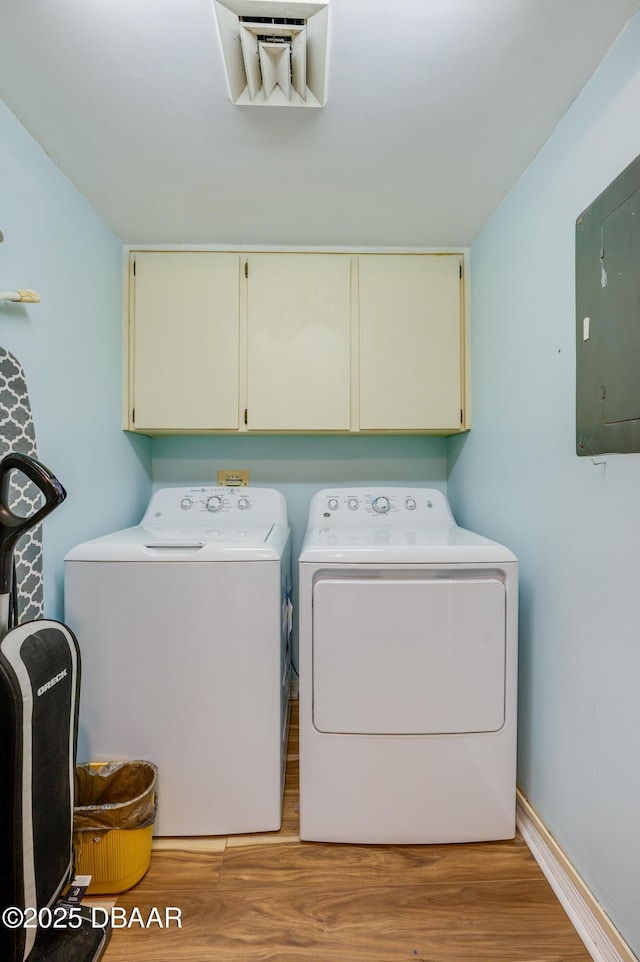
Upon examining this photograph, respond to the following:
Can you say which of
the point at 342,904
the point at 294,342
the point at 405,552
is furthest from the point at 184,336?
the point at 342,904

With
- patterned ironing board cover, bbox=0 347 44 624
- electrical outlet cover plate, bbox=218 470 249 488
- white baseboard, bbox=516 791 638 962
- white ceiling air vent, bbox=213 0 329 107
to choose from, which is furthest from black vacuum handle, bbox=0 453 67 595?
white baseboard, bbox=516 791 638 962

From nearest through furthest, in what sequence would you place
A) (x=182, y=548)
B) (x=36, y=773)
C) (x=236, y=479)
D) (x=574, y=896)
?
(x=36, y=773) < (x=574, y=896) < (x=182, y=548) < (x=236, y=479)

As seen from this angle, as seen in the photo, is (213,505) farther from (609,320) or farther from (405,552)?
(609,320)

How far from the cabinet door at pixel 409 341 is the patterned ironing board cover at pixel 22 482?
1293 millimetres

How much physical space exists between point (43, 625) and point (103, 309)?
1.28 m

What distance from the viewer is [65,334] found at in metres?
1.46

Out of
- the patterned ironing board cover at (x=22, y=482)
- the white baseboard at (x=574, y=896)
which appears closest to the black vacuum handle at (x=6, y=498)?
the patterned ironing board cover at (x=22, y=482)

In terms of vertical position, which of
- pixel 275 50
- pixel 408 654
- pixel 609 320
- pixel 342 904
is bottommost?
pixel 342 904

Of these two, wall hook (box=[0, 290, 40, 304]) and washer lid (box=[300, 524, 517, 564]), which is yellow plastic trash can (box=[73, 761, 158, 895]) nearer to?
washer lid (box=[300, 524, 517, 564])

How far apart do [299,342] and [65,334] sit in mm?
927

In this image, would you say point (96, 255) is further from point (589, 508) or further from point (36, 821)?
point (589, 508)

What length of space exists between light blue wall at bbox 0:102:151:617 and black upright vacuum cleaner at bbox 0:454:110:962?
Answer: 0.40 metres

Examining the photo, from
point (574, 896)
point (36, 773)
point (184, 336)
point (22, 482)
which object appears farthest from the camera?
point (184, 336)

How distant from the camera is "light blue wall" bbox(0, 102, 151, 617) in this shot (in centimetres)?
124
